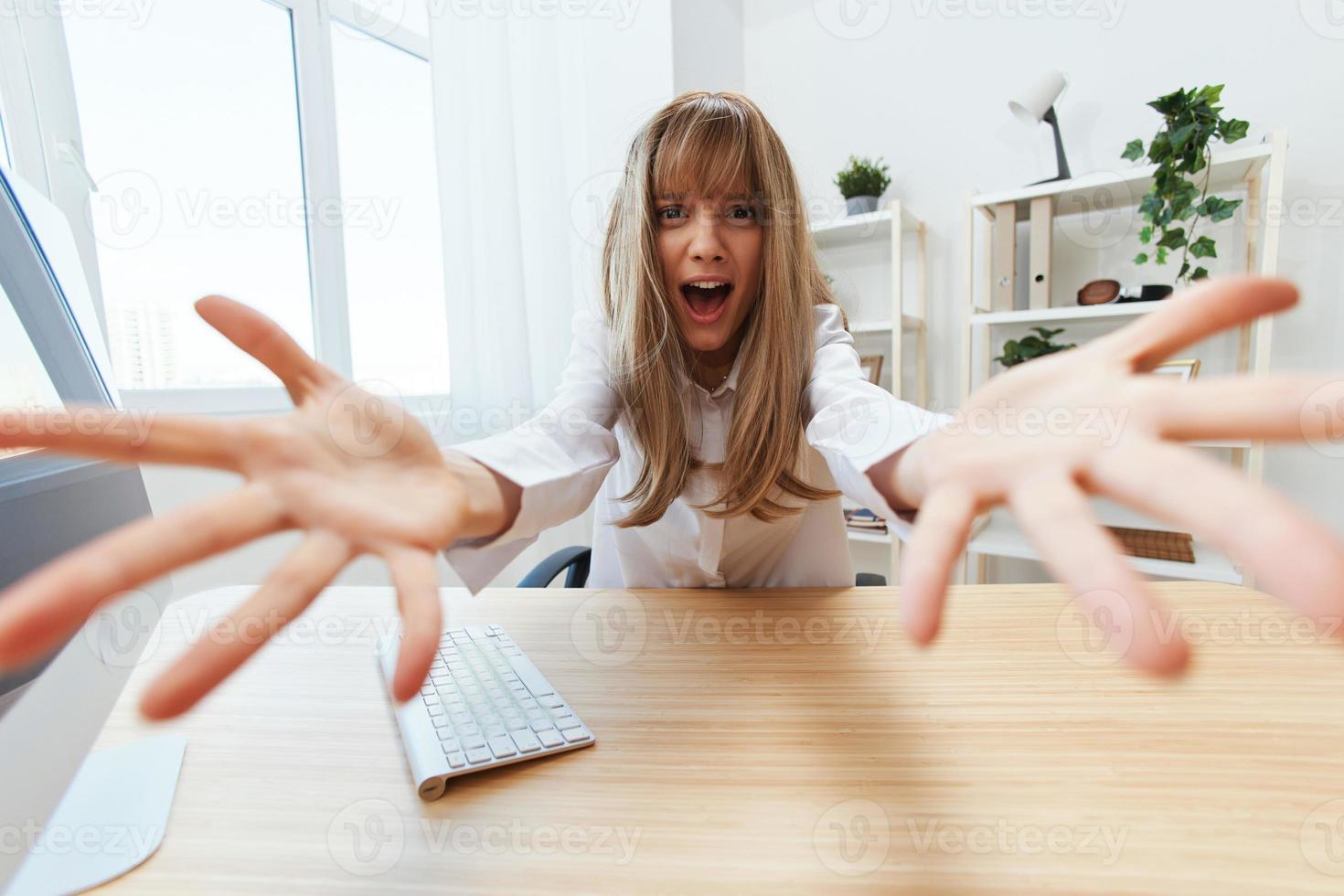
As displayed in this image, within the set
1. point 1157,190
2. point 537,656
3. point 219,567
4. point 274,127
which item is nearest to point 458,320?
point 274,127

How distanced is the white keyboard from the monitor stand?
16cm

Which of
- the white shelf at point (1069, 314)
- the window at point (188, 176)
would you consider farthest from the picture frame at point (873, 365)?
the window at point (188, 176)

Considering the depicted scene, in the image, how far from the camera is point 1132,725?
478 millimetres

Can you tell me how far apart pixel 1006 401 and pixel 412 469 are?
370 millimetres

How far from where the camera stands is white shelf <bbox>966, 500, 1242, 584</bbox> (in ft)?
4.59

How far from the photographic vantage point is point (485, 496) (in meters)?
0.47

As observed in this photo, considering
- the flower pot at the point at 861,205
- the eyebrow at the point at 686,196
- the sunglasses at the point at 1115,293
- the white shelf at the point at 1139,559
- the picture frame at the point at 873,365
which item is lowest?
the white shelf at the point at 1139,559

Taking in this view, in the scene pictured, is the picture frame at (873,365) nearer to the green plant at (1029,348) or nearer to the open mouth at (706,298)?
the green plant at (1029,348)

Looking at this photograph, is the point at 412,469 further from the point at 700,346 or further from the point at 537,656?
the point at 700,346

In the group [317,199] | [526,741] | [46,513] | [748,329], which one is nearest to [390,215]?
[317,199]

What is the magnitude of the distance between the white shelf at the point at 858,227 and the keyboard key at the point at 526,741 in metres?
1.50

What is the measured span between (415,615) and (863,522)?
1.76m

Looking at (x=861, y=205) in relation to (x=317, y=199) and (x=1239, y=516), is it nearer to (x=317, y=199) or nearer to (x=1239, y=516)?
(x=317, y=199)

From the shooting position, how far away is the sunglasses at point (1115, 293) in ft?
4.87
